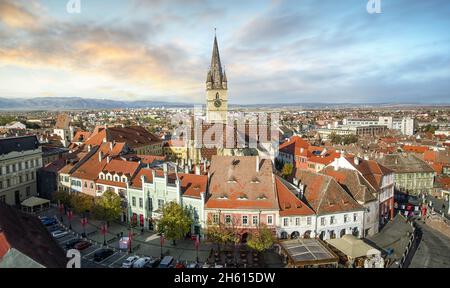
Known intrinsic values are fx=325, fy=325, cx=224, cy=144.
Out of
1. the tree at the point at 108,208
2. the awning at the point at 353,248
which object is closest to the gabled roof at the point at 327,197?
the awning at the point at 353,248

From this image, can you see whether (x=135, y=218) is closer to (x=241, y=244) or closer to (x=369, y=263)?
(x=241, y=244)

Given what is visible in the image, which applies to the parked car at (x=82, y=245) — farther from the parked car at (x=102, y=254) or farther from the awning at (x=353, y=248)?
the awning at (x=353, y=248)

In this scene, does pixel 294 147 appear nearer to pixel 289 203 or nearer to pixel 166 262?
pixel 289 203

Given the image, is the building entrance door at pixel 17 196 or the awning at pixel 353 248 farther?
the building entrance door at pixel 17 196

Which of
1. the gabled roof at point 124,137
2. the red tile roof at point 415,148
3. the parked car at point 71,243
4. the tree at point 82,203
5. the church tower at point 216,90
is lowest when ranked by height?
the parked car at point 71,243

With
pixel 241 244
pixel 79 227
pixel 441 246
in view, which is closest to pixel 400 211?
pixel 441 246

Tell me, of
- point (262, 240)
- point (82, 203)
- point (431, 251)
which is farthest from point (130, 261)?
point (431, 251)

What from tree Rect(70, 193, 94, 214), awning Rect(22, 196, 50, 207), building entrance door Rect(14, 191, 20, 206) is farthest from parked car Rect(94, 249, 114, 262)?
building entrance door Rect(14, 191, 20, 206)
